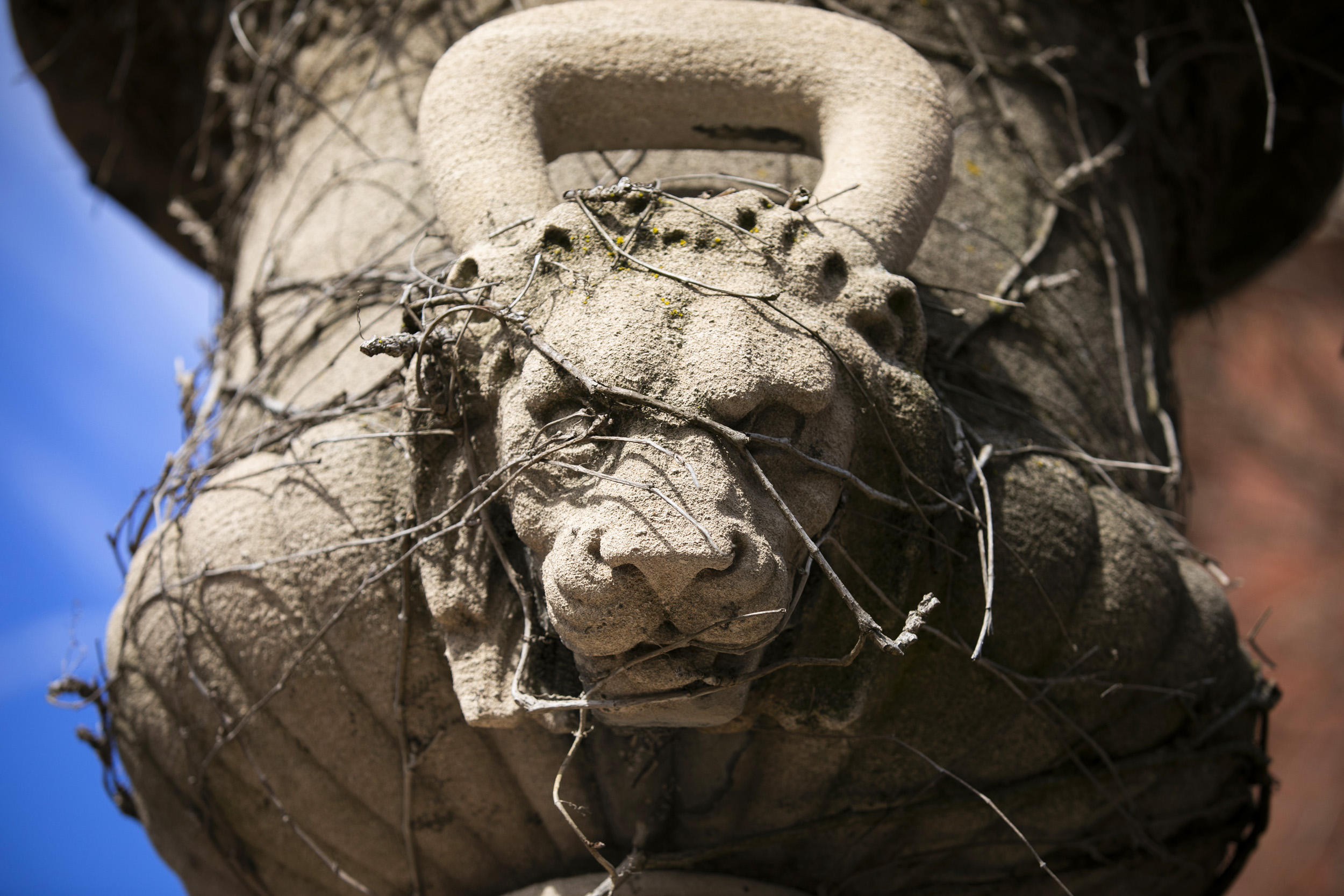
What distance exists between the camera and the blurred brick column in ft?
14.4

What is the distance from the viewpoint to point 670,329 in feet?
3.56

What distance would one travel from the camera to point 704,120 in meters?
1.40

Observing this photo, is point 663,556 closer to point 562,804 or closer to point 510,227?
point 562,804

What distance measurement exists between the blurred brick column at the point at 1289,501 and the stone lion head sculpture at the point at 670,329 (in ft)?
12.2

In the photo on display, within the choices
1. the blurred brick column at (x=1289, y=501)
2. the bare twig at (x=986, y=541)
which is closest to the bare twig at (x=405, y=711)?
the bare twig at (x=986, y=541)

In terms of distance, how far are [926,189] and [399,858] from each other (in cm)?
111

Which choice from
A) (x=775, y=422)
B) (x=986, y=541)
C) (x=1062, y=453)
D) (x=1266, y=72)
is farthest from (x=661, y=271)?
(x=1266, y=72)

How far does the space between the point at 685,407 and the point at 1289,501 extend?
489 centimetres

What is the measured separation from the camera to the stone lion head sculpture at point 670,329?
1026mm

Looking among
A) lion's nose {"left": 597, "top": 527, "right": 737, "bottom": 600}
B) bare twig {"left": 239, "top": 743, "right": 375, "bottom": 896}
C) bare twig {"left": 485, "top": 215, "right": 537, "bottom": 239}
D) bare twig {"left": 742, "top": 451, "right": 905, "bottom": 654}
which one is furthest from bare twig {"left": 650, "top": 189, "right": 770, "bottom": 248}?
bare twig {"left": 239, "top": 743, "right": 375, "bottom": 896}

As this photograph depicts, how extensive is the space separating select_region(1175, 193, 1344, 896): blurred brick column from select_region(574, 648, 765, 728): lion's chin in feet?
13.1

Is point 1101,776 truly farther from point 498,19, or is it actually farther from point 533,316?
point 498,19

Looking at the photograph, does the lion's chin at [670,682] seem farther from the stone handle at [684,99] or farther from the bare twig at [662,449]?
the stone handle at [684,99]

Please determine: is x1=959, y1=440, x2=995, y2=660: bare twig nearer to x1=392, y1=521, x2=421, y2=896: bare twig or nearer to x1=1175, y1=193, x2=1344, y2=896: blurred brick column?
x1=392, y1=521, x2=421, y2=896: bare twig
